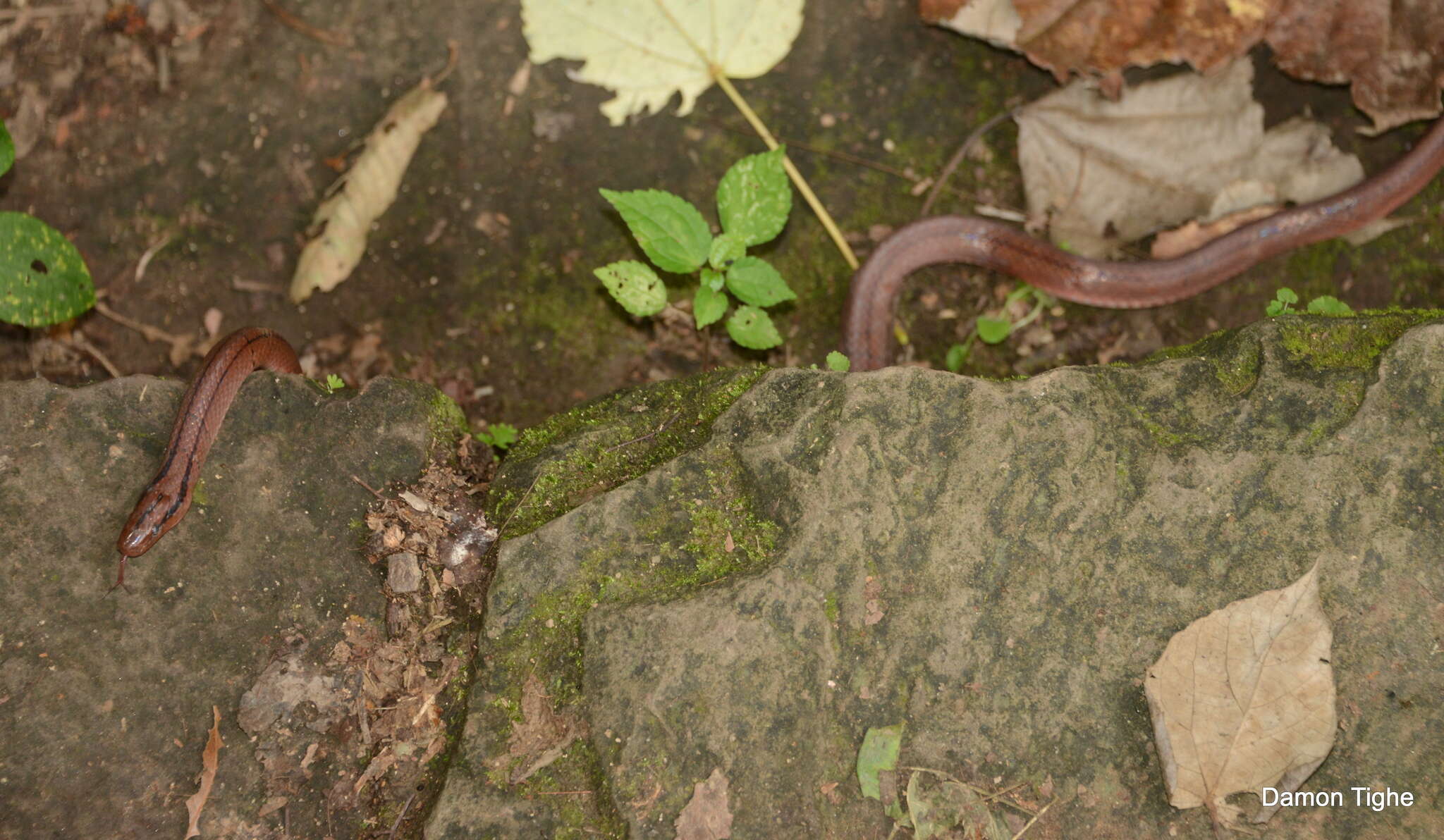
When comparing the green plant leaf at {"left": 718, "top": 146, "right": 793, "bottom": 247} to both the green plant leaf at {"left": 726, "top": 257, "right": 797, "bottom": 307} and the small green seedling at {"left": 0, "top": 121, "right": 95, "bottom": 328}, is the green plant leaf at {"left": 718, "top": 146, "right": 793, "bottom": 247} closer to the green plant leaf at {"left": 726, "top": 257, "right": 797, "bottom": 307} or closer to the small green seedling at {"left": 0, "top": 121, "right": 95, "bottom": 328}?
the green plant leaf at {"left": 726, "top": 257, "right": 797, "bottom": 307}

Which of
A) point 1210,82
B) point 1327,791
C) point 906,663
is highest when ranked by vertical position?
point 1210,82

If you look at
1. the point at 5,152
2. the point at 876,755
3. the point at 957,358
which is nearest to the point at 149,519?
the point at 5,152

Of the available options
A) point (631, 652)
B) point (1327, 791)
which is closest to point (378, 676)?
point (631, 652)

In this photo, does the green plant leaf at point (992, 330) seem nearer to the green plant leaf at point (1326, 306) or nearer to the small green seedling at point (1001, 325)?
the small green seedling at point (1001, 325)

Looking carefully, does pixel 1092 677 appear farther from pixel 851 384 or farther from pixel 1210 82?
pixel 1210 82

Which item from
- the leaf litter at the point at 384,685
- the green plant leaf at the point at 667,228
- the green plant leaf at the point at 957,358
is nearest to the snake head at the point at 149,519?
the leaf litter at the point at 384,685

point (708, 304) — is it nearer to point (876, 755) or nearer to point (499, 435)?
point (499, 435)
